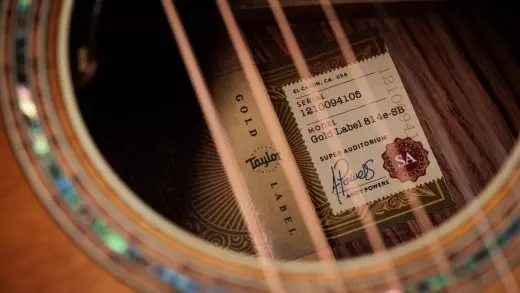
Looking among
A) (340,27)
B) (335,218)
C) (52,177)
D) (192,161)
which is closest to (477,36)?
(340,27)

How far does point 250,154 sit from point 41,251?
0.97 ft

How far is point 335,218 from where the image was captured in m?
0.61

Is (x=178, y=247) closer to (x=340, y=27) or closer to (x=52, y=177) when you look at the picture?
(x=52, y=177)

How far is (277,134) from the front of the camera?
0.63 m

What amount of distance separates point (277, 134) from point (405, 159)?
188mm

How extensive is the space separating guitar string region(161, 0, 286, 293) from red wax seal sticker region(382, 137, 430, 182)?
208 mm
